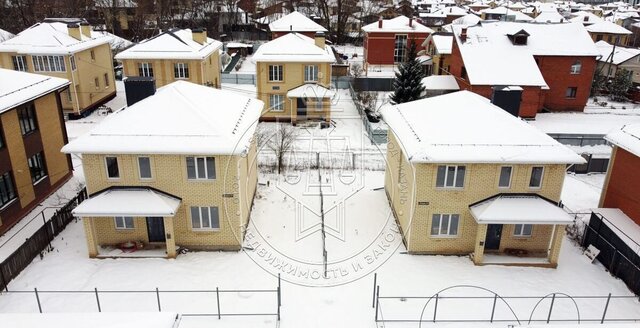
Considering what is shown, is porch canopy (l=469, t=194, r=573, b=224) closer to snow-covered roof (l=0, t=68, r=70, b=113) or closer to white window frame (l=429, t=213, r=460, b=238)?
white window frame (l=429, t=213, r=460, b=238)

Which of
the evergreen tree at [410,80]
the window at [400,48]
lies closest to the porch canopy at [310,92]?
the evergreen tree at [410,80]

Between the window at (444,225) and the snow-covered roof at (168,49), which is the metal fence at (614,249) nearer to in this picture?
the window at (444,225)

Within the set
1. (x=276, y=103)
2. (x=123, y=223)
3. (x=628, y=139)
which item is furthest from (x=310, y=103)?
(x=628, y=139)

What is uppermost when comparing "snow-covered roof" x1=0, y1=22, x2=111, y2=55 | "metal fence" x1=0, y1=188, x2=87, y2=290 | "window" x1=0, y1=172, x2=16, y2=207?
"snow-covered roof" x1=0, y1=22, x2=111, y2=55

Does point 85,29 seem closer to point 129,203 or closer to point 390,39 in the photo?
point 129,203

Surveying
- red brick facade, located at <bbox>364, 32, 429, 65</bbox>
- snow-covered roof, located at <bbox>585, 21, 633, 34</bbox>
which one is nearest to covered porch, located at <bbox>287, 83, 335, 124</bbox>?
red brick facade, located at <bbox>364, 32, 429, 65</bbox>

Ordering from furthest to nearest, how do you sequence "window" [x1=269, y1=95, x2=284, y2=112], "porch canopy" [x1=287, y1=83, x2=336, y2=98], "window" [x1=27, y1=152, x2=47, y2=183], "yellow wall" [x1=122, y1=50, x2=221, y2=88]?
"window" [x1=269, y1=95, x2=284, y2=112] < "yellow wall" [x1=122, y1=50, x2=221, y2=88] < "porch canopy" [x1=287, y1=83, x2=336, y2=98] < "window" [x1=27, y1=152, x2=47, y2=183]

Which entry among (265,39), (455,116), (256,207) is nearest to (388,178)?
(455,116)
